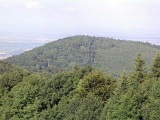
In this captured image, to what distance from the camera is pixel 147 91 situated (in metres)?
24.8

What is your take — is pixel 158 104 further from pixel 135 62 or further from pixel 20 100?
→ pixel 20 100

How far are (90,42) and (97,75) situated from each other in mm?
152072

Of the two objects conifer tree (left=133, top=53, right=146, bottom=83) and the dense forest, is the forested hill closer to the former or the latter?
the dense forest

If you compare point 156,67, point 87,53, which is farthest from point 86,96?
point 87,53

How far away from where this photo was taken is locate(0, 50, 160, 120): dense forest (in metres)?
24.3

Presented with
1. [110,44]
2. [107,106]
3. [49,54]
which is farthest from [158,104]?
[110,44]

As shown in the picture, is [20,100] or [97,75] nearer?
[97,75]

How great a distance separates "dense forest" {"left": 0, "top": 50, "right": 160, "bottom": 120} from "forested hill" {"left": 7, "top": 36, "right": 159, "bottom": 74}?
92173mm

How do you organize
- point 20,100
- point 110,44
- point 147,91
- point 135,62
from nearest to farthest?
point 147,91, point 135,62, point 20,100, point 110,44

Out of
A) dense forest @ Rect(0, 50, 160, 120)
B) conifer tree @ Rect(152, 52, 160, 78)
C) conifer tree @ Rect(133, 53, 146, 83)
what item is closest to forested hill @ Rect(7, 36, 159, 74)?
dense forest @ Rect(0, 50, 160, 120)

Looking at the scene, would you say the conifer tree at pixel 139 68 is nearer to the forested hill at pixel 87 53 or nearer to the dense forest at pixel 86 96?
the dense forest at pixel 86 96

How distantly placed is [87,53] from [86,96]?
138m

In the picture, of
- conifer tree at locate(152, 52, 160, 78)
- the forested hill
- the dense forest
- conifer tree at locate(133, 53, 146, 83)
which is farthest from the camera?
the forested hill

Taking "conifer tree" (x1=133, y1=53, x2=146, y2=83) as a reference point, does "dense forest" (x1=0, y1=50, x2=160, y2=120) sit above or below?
below
